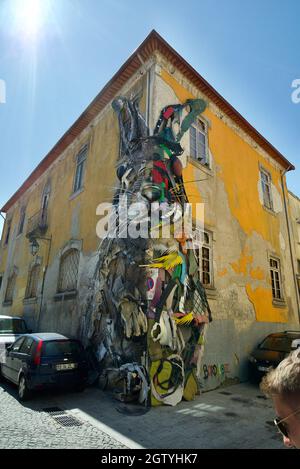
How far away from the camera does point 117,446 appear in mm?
4230

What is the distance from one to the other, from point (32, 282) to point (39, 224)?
279cm

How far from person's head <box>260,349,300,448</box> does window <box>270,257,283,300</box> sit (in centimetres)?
1130

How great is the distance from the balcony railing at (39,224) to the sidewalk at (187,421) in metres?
8.11

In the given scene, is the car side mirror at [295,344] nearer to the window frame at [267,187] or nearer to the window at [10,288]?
the window frame at [267,187]

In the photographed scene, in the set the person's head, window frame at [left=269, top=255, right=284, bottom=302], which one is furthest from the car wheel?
window frame at [left=269, top=255, right=284, bottom=302]

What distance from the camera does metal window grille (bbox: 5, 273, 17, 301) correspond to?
53.4 feet

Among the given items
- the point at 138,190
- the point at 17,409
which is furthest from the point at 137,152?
the point at 17,409

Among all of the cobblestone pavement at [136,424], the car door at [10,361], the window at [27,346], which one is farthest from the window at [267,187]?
the car door at [10,361]

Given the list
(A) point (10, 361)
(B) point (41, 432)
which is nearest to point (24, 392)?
(A) point (10, 361)

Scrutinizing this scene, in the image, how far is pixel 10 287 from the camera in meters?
16.8

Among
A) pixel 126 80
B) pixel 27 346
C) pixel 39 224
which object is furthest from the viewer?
pixel 39 224

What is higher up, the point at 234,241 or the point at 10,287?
the point at 234,241

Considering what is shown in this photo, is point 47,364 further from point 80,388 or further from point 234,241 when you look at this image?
point 234,241

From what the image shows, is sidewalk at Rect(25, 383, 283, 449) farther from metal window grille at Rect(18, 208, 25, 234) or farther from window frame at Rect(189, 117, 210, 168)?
metal window grille at Rect(18, 208, 25, 234)
